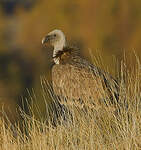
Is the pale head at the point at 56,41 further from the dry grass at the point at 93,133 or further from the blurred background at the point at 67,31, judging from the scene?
the blurred background at the point at 67,31

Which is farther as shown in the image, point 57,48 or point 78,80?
point 57,48

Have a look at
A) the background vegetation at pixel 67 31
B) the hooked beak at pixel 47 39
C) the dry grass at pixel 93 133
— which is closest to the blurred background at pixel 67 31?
the background vegetation at pixel 67 31

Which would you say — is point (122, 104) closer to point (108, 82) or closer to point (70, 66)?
point (108, 82)

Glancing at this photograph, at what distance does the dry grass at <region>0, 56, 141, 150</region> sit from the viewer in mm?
5129

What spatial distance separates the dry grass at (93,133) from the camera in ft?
16.8

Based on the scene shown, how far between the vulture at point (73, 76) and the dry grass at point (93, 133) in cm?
91

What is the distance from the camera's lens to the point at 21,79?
42.2 meters

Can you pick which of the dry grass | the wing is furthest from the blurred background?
the dry grass

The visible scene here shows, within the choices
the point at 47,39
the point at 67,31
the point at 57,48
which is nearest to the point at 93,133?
the point at 57,48

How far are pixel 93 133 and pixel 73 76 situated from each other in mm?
2828

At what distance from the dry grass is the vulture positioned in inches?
35.7

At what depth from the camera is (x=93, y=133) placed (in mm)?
5273

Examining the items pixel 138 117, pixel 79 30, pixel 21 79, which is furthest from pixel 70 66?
pixel 79 30

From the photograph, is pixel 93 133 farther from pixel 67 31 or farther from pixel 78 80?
pixel 67 31
